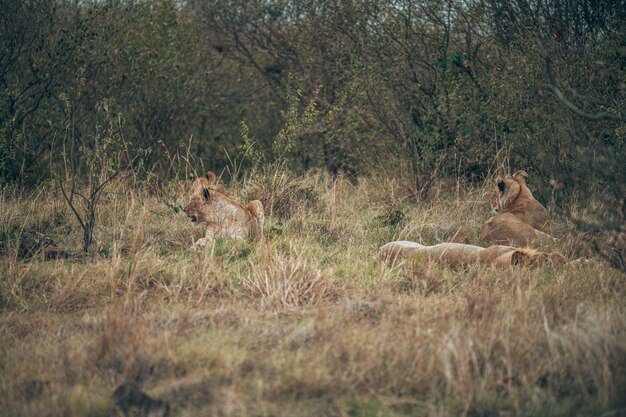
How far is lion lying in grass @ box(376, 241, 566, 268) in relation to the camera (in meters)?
5.77

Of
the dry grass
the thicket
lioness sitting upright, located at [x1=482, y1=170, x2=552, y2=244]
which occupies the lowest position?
the dry grass

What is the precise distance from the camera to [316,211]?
8.57 meters

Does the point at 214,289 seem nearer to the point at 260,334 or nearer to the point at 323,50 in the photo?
the point at 260,334

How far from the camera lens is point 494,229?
695 cm

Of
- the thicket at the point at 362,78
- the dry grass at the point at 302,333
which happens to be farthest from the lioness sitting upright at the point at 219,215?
the thicket at the point at 362,78

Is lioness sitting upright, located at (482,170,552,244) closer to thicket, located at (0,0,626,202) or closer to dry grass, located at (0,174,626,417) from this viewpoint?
thicket, located at (0,0,626,202)


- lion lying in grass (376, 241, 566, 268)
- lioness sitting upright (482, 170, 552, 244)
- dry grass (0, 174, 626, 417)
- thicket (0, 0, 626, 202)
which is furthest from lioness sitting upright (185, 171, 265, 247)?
lioness sitting upright (482, 170, 552, 244)

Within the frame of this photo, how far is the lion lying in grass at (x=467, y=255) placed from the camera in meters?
5.77

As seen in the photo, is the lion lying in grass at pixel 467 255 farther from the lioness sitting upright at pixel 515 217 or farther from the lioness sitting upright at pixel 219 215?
the lioness sitting upright at pixel 219 215

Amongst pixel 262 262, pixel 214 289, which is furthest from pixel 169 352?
pixel 262 262

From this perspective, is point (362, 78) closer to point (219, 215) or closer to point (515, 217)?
point (515, 217)

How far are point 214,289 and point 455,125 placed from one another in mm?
5626

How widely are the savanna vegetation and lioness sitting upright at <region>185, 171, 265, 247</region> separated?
241 mm

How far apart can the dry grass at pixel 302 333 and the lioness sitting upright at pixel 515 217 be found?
0.51m
